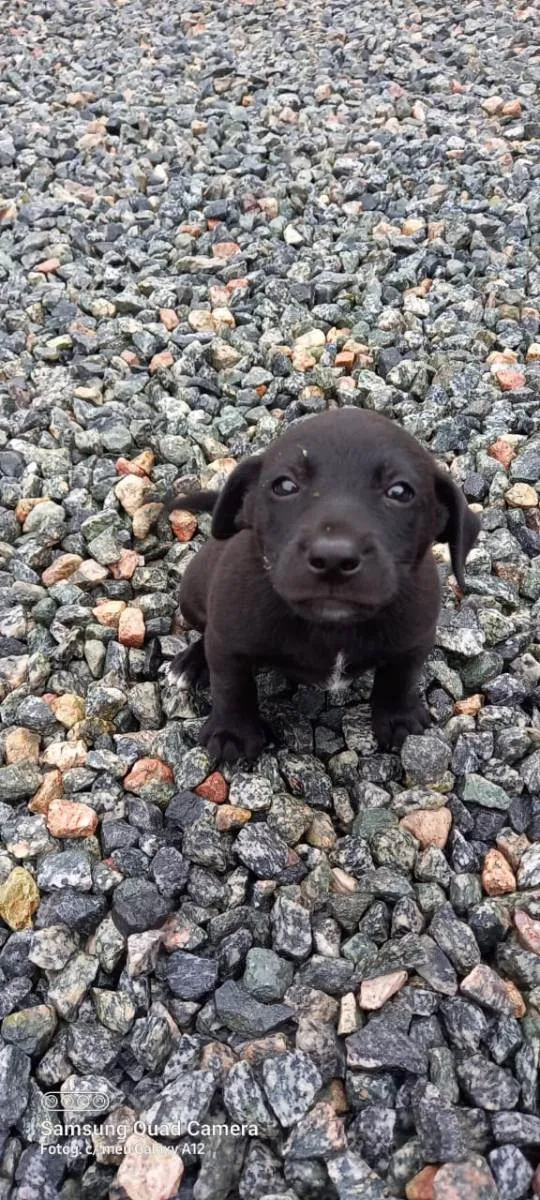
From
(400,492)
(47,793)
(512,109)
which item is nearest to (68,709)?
(47,793)

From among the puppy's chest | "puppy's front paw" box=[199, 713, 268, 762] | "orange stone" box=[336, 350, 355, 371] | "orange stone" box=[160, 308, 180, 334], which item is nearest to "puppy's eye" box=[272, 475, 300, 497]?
the puppy's chest

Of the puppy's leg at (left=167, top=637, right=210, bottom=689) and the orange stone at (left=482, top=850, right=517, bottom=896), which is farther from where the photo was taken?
the puppy's leg at (left=167, top=637, right=210, bottom=689)

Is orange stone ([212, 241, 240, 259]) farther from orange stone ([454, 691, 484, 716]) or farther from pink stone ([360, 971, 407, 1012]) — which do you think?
pink stone ([360, 971, 407, 1012])

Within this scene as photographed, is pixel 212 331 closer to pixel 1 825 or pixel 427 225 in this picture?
pixel 427 225

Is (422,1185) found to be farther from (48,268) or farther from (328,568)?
(48,268)

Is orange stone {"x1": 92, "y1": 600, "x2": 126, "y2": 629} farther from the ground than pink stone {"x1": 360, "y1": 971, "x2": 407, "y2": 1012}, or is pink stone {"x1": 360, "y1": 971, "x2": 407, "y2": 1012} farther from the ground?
pink stone {"x1": 360, "y1": 971, "x2": 407, "y2": 1012}

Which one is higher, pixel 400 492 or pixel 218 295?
pixel 400 492

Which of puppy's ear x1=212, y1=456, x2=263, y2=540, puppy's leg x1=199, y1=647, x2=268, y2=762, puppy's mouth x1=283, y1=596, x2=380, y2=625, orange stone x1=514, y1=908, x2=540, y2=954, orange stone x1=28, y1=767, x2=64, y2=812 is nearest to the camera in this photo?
puppy's mouth x1=283, y1=596, x2=380, y2=625
